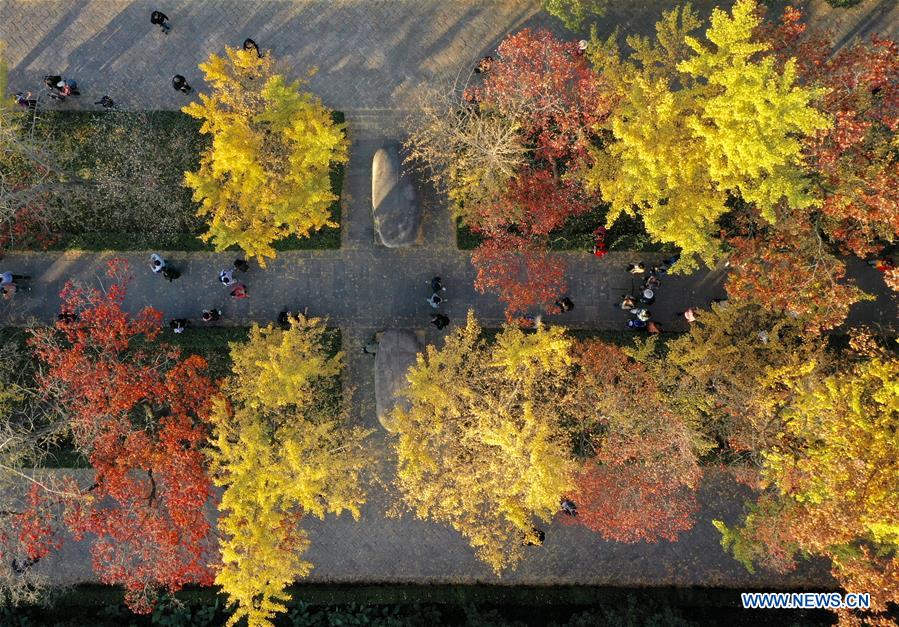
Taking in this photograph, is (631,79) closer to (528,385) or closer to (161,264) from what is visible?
(528,385)

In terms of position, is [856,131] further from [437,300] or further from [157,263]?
[157,263]

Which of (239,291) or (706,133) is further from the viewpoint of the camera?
(239,291)

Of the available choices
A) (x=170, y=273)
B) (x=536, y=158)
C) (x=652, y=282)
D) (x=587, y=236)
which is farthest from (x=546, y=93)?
(x=170, y=273)

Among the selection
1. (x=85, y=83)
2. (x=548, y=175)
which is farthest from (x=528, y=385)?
(x=85, y=83)

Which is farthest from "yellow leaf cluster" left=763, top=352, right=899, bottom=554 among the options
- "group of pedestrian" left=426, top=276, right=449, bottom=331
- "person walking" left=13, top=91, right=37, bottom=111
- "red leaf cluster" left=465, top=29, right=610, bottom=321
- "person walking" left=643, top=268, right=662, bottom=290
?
"person walking" left=13, top=91, right=37, bottom=111

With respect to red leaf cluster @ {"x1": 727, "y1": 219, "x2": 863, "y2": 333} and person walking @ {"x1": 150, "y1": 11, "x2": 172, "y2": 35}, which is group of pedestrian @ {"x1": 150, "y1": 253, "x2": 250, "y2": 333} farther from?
red leaf cluster @ {"x1": 727, "y1": 219, "x2": 863, "y2": 333}

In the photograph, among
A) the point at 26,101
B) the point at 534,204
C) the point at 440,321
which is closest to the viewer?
the point at 534,204
